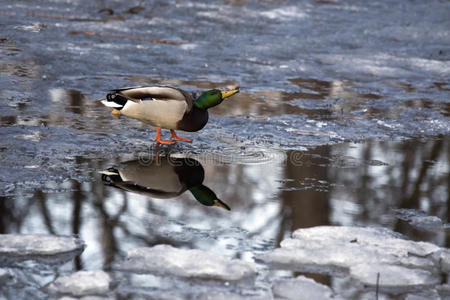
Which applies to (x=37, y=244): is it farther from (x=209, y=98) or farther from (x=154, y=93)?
(x=209, y=98)

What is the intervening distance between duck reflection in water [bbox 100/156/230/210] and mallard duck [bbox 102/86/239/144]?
414mm

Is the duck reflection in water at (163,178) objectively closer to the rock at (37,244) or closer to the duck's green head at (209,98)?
the duck's green head at (209,98)

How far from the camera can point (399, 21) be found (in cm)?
1423

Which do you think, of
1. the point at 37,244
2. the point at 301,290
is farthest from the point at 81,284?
the point at 301,290

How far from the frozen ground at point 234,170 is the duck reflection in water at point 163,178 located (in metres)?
0.04

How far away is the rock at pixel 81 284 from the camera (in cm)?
307

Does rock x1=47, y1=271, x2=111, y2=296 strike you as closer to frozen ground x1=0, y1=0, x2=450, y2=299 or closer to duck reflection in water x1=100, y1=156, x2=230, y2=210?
frozen ground x1=0, y1=0, x2=450, y2=299

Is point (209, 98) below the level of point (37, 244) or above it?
above

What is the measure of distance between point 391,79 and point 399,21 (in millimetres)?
5138

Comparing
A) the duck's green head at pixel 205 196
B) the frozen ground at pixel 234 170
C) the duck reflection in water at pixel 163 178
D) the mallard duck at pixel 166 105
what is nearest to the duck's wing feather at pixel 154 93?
the mallard duck at pixel 166 105

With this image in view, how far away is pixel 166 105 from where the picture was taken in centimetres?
554

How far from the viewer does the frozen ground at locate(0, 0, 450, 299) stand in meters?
3.38

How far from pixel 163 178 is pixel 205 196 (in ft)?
1.44

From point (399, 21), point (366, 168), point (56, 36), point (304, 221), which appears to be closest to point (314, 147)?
point (366, 168)
